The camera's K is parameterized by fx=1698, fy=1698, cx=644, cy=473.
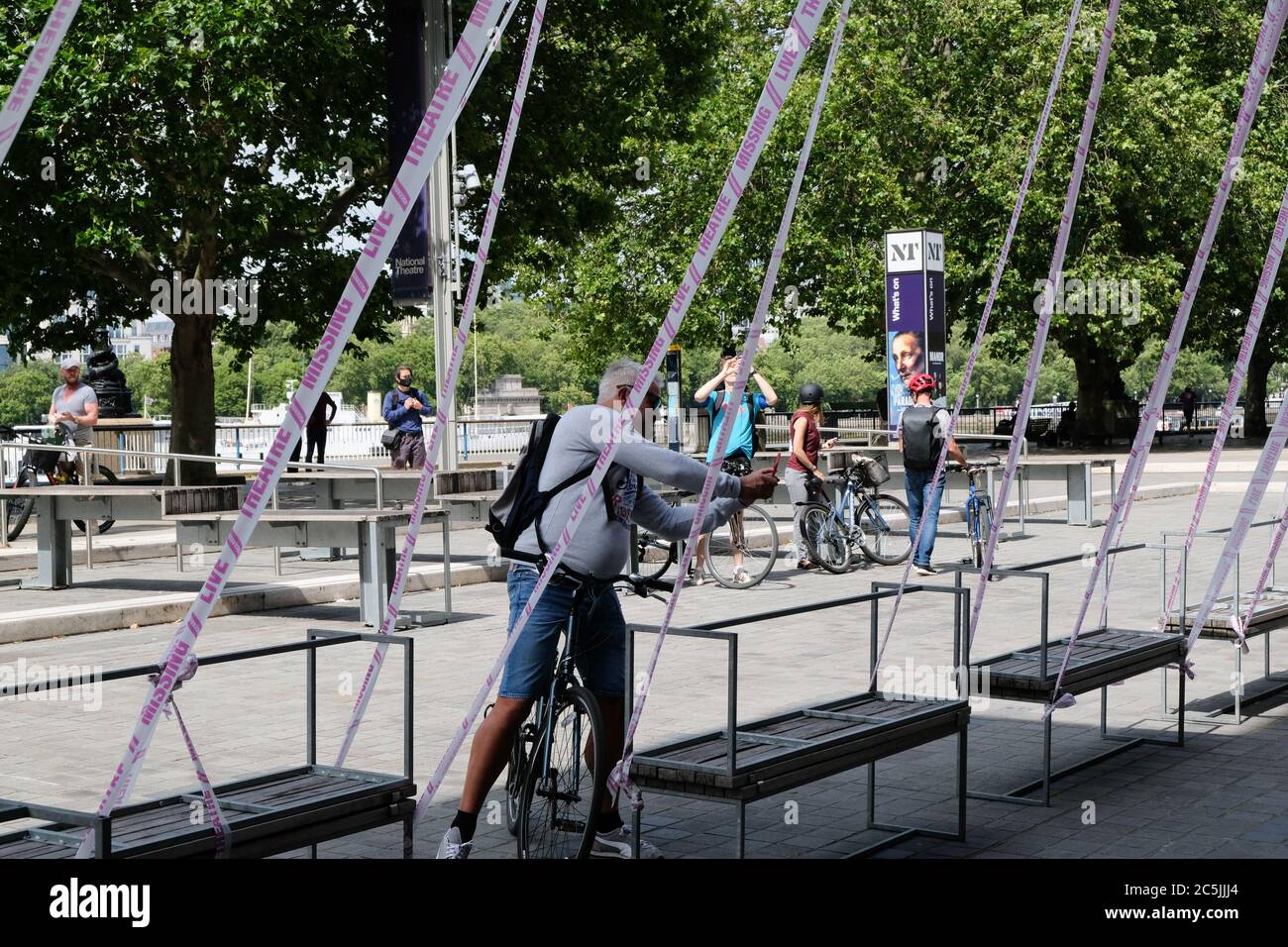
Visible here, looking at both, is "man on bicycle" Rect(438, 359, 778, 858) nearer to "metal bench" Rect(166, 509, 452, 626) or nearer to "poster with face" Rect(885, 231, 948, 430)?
"metal bench" Rect(166, 509, 452, 626)

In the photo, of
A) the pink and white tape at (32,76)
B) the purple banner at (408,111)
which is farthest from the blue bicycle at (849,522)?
the pink and white tape at (32,76)

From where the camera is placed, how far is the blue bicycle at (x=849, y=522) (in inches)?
614

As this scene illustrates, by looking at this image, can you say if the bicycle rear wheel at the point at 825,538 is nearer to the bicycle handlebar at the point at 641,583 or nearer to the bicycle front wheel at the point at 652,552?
the bicycle front wheel at the point at 652,552

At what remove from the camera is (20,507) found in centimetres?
1842

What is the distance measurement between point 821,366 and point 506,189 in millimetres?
97389

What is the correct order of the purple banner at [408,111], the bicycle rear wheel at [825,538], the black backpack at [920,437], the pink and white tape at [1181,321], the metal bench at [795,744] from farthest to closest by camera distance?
the purple banner at [408,111] < the bicycle rear wheel at [825,538] < the black backpack at [920,437] < the pink and white tape at [1181,321] < the metal bench at [795,744]

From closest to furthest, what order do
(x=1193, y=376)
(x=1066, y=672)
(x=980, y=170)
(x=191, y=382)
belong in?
1. (x=1066, y=672)
2. (x=191, y=382)
3. (x=980, y=170)
4. (x=1193, y=376)

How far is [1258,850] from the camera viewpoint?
600 centimetres

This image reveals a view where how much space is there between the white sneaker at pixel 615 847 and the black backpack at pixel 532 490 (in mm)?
1025

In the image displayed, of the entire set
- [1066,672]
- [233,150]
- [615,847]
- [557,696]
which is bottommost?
[615,847]

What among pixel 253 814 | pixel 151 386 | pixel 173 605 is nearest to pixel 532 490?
pixel 253 814

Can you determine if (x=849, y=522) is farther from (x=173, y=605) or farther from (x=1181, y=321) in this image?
(x=1181, y=321)

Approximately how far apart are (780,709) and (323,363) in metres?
4.85

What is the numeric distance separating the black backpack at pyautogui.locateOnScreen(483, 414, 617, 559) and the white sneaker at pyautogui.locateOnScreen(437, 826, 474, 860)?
951mm
